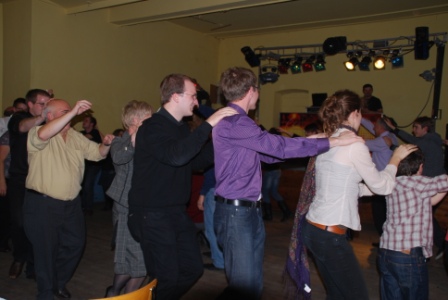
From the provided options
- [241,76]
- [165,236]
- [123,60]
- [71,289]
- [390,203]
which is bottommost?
[71,289]

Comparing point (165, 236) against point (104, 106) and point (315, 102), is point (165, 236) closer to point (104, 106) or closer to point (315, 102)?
point (104, 106)

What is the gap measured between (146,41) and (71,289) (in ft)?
23.6

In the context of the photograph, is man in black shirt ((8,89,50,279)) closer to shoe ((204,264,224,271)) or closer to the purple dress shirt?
shoe ((204,264,224,271))

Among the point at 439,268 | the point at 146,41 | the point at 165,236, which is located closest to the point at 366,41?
the point at 146,41

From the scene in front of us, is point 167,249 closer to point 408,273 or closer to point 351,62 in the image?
point 408,273

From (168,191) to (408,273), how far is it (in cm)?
155

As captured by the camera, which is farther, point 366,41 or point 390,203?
point 366,41

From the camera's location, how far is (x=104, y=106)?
372 inches

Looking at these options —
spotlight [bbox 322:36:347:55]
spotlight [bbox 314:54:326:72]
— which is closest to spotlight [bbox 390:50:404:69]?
spotlight [bbox 322:36:347:55]

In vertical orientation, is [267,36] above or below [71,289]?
above

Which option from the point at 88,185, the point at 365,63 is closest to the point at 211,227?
the point at 88,185

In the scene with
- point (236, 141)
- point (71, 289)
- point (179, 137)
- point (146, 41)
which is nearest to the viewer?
point (236, 141)

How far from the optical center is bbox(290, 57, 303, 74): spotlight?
10.6 metres

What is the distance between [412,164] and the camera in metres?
2.84
